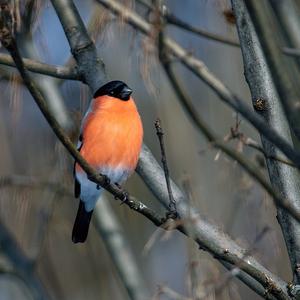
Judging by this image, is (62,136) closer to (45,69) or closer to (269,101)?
(269,101)

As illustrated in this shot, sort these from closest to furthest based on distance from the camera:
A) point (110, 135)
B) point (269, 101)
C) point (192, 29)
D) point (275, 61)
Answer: point (275, 61) → point (269, 101) → point (192, 29) → point (110, 135)

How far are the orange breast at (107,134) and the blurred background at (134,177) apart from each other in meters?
0.22

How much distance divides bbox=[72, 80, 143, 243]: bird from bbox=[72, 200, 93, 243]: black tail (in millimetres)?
193

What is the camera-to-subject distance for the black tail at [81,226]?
4.25 metres

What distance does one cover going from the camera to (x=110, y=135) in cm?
395

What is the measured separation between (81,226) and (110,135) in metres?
0.64

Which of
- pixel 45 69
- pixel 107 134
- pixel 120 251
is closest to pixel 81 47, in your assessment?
pixel 45 69

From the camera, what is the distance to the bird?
384cm

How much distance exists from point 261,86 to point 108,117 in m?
1.32

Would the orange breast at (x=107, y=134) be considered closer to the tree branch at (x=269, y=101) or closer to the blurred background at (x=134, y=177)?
the blurred background at (x=134, y=177)

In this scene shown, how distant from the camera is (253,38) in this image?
9.40 feet

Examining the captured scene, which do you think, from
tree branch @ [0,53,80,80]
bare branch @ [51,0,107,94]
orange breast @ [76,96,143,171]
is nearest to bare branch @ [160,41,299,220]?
tree branch @ [0,53,80,80]

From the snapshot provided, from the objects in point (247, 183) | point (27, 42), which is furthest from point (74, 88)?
point (247, 183)

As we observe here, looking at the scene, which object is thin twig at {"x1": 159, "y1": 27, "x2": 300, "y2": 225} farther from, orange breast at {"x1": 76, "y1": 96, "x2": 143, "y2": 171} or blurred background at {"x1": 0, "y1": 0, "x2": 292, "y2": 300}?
orange breast at {"x1": 76, "y1": 96, "x2": 143, "y2": 171}
